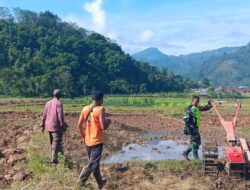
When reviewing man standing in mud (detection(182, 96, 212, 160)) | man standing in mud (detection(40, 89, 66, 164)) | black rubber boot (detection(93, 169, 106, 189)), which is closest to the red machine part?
man standing in mud (detection(182, 96, 212, 160))

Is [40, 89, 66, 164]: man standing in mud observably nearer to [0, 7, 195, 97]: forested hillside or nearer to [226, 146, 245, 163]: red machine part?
[226, 146, 245, 163]: red machine part

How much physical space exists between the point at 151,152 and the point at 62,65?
2135 inches

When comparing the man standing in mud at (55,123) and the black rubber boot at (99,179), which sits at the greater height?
the man standing in mud at (55,123)

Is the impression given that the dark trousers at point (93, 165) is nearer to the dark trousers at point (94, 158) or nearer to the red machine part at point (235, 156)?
the dark trousers at point (94, 158)

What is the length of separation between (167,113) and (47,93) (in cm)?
2301

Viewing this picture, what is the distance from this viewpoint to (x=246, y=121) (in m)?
29.0

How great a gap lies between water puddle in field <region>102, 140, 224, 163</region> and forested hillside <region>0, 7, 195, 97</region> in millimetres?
39173

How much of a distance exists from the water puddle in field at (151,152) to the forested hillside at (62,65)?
3917 cm

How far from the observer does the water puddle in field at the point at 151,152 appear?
44.5ft

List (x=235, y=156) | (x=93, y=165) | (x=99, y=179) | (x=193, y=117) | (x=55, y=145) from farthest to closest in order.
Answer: (x=193, y=117)
(x=55, y=145)
(x=235, y=156)
(x=99, y=179)
(x=93, y=165)

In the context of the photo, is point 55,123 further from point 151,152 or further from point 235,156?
point 151,152

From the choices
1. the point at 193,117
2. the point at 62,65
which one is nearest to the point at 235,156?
the point at 193,117

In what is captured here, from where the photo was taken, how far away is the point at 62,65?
223ft

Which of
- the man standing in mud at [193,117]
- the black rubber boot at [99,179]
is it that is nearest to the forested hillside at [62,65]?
the man standing in mud at [193,117]
